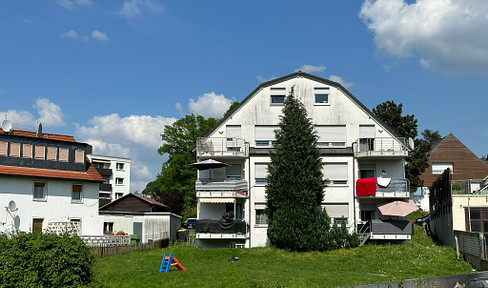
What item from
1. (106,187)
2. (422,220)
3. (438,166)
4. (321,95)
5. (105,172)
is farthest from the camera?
(105,172)

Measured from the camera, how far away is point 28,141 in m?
39.4

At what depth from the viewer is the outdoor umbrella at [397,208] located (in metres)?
34.9

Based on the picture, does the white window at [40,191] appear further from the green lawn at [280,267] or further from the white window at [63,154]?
the green lawn at [280,267]

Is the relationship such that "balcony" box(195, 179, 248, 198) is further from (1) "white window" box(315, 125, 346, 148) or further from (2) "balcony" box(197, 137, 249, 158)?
(1) "white window" box(315, 125, 346, 148)

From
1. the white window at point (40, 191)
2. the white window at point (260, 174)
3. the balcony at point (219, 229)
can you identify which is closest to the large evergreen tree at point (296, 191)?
the balcony at point (219, 229)

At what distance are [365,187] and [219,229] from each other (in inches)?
399

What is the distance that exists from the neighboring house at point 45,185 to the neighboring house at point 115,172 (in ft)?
147

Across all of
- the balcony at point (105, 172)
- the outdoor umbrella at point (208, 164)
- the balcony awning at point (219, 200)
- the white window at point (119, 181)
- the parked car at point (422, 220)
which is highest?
the balcony at point (105, 172)

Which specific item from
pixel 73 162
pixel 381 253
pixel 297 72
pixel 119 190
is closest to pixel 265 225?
pixel 381 253

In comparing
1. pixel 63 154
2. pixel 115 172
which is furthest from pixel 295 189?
pixel 115 172

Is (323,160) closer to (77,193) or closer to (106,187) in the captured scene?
(77,193)

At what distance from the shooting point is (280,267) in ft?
85.1

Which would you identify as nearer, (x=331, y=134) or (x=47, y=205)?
(x=47, y=205)

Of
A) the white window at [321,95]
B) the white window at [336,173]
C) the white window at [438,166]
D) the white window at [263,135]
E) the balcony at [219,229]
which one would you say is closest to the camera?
the balcony at [219,229]
